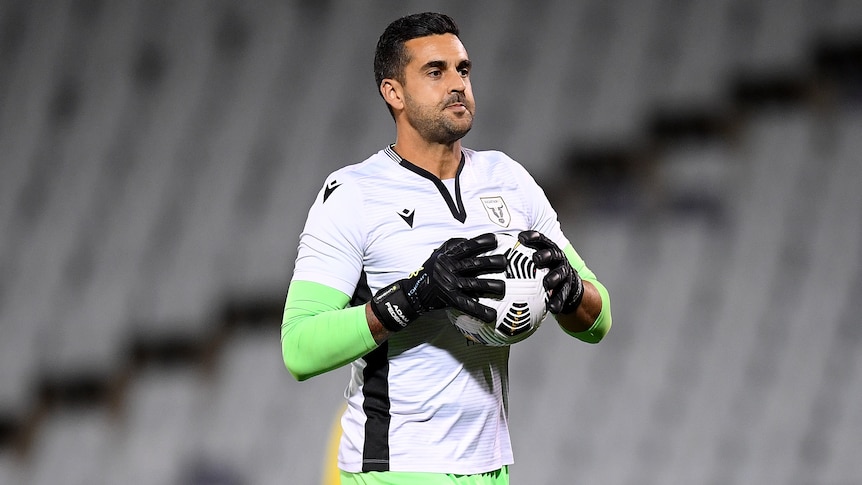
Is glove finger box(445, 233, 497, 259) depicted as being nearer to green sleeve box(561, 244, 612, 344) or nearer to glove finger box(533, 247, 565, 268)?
glove finger box(533, 247, 565, 268)

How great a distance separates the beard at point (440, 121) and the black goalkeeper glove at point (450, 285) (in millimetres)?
289

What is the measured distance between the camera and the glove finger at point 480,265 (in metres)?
1.72

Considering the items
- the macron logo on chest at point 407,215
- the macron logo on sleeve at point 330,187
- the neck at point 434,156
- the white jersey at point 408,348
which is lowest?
the white jersey at point 408,348

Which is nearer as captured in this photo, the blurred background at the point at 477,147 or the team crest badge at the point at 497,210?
the team crest badge at the point at 497,210

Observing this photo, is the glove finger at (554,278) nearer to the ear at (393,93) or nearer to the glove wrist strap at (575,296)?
the glove wrist strap at (575,296)

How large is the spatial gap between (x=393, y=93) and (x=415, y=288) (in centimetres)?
48

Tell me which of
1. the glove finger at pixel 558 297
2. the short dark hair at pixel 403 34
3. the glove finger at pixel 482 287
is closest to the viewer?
the glove finger at pixel 482 287

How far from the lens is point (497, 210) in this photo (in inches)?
78.8

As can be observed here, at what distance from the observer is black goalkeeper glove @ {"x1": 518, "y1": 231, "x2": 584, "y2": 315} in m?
1.78

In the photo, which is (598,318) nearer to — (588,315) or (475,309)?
(588,315)

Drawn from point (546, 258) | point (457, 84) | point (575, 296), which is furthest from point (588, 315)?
point (457, 84)

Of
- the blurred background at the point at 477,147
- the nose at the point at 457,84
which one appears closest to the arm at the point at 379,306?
the nose at the point at 457,84

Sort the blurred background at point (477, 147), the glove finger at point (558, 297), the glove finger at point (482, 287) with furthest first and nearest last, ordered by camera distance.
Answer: the blurred background at point (477, 147) < the glove finger at point (558, 297) < the glove finger at point (482, 287)

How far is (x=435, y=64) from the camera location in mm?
2008
